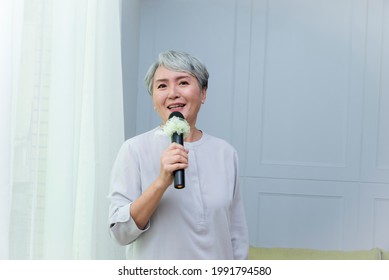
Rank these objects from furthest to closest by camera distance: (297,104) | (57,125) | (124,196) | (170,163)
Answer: (297,104) → (57,125) → (124,196) → (170,163)

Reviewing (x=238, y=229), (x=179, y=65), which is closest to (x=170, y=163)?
(x=179, y=65)

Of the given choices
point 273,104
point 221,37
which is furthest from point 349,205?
point 221,37

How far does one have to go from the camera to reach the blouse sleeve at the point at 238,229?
1.84 meters

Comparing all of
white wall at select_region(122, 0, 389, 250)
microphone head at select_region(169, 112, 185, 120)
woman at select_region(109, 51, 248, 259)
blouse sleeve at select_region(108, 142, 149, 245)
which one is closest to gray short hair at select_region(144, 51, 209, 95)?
woman at select_region(109, 51, 248, 259)

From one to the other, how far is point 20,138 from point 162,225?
0.45 m

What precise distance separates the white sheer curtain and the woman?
0.24 metres

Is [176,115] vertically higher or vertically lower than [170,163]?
higher

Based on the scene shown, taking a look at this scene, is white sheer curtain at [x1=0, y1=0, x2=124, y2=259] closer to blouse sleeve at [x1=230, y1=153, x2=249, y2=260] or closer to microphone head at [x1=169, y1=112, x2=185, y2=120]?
microphone head at [x1=169, y1=112, x2=185, y2=120]

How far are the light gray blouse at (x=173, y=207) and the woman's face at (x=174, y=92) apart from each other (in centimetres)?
9

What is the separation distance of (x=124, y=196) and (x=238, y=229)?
44 cm

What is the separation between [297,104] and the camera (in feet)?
13.3

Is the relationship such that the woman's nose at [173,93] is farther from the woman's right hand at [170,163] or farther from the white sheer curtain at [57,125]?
the white sheer curtain at [57,125]

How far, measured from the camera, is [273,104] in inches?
160

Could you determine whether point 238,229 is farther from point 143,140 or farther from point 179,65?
point 179,65
